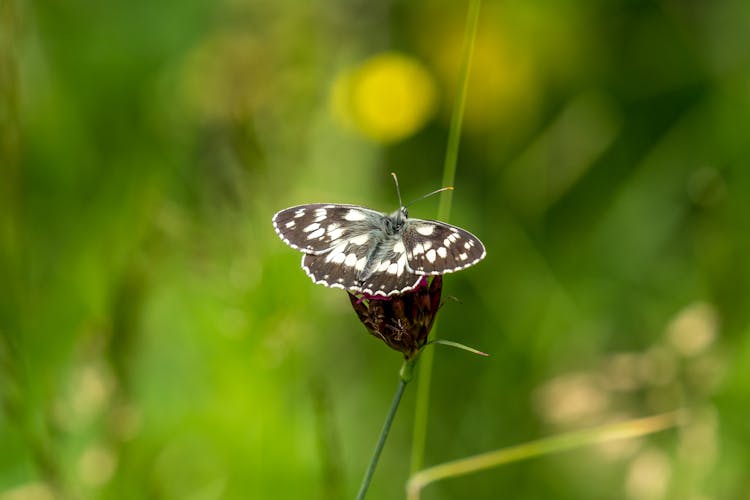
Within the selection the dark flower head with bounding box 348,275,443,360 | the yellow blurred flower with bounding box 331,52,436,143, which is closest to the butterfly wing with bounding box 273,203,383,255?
the dark flower head with bounding box 348,275,443,360

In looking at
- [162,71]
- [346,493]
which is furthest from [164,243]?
[162,71]

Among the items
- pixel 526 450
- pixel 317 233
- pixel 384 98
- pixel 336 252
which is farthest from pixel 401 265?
pixel 384 98

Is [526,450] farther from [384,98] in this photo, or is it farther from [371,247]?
[384,98]

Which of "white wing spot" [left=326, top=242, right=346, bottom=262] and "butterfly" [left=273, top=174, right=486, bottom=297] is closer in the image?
"butterfly" [left=273, top=174, right=486, bottom=297]

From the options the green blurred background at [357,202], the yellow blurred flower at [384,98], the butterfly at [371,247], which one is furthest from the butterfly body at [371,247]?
the yellow blurred flower at [384,98]

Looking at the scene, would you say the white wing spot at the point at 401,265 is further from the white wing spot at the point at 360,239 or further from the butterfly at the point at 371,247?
the white wing spot at the point at 360,239

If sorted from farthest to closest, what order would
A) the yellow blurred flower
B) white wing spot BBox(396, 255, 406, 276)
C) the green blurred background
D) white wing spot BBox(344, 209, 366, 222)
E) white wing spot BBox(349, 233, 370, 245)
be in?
the yellow blurred flower → the green blurred background → white wing spot BBox(344, 209, 366, 222) → white wing spot BBox(349, 233, 370, 245) → white wing spot BBox(396, 255, 406, 276)

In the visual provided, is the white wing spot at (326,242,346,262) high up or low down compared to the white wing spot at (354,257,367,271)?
up

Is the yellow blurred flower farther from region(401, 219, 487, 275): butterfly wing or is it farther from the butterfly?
region(401, 219, 487, 275): butterfly wing

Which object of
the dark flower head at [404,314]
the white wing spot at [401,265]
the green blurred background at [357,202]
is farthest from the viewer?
the green blurred background at [357,202]
